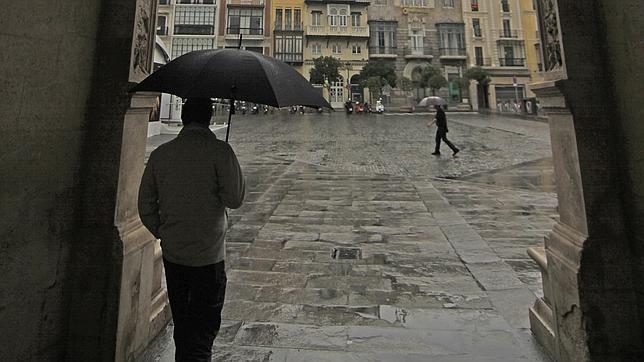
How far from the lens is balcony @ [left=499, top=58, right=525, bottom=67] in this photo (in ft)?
142

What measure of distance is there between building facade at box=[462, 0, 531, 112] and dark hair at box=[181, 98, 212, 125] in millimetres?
46450

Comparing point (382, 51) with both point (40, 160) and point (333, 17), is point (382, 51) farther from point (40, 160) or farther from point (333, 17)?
point (40, 160)

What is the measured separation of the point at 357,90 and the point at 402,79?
5.77m

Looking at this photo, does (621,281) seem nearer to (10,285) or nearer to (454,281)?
(454,281)

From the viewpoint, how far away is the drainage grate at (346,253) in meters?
3.92

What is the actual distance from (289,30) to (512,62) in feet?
87.8

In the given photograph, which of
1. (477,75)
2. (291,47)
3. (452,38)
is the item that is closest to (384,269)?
(477,75)

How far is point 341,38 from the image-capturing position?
143 ft

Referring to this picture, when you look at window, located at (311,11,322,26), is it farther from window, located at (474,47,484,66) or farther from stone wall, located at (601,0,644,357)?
stone wall, located at (601,0,644,357)

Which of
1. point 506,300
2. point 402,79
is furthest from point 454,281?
point 402,79

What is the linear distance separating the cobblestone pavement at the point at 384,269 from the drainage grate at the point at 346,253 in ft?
0.07

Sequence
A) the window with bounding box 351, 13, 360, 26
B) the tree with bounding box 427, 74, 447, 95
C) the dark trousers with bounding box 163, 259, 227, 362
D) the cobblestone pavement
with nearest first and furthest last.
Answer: the dark trousers with bounding box 163, 259, 227, 362
the cobblestone pavement
the tree with bounding box 427, 74, 447, 95
the window with bounding box 351, 13, 360, 26

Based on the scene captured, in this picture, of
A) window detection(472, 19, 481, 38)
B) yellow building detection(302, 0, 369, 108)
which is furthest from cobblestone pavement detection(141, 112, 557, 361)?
window detection(472, 19, 481, 38)

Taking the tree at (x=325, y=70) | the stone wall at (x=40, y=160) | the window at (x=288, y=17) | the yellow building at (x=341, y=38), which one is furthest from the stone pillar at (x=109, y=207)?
the window at (x=288, y=17)
